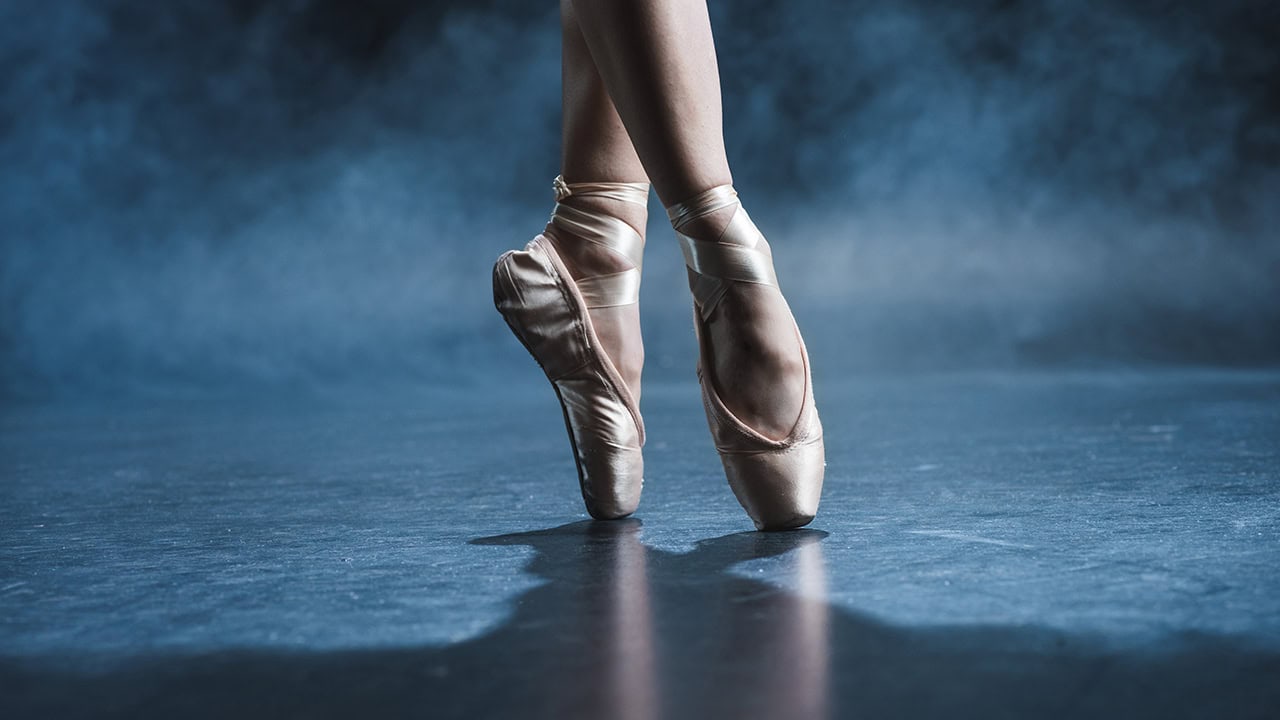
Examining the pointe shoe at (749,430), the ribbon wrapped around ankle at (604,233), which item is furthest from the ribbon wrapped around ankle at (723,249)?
the ribbon wrapped around ankle at (604,233)

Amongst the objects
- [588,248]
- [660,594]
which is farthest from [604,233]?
[660,594]

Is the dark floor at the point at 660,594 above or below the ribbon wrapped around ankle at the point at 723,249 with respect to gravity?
below

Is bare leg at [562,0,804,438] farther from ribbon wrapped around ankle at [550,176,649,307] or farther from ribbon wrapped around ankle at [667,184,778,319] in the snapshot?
ribbon wrapped around ankle at [550,176,649,307]

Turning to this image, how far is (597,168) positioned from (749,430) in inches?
10.1

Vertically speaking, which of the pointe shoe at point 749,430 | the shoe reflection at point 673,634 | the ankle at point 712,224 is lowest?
the shoe reflection at point 673,634

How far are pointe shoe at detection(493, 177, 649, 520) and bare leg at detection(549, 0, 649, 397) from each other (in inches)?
0.5

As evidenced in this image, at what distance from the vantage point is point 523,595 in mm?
550

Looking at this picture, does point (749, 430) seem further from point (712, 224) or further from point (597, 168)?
point (597, 168)

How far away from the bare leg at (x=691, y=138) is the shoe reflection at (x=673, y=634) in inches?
4.6

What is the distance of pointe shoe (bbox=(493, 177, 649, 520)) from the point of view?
822 millimetres

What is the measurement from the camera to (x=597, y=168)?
2.83ft

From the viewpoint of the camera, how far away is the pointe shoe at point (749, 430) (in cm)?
73

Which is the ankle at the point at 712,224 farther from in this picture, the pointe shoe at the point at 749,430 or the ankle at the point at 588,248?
the ankle at the point at 588,248

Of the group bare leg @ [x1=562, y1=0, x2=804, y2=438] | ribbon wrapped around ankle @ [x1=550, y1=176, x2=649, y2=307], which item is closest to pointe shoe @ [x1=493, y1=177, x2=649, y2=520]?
ribbon wrapped around ankle @ [x1=550, y1=176, x2=649, y2=307]
